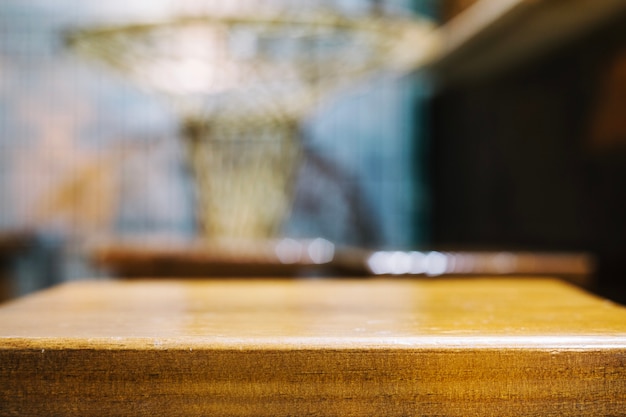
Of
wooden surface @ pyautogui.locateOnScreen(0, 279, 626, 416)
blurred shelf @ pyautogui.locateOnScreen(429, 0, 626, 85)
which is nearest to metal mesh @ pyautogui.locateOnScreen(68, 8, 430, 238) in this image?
blurred shelf @ pyautogui.locateOnScreen(429, 0, 626, 85)

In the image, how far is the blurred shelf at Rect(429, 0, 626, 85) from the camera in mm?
1877

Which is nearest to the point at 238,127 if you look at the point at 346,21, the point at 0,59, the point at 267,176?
the point at 267,176

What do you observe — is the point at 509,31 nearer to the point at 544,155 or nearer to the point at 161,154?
the point at 544,155

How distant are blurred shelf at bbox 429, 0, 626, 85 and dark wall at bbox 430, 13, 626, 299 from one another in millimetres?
39

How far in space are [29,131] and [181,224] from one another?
2.65 ft

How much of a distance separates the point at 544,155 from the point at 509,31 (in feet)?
1.30

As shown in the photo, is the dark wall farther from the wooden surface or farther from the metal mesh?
the wooden surface

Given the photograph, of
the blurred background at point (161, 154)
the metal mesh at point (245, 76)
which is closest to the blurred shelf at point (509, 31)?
the blurred background at point (161, 154)

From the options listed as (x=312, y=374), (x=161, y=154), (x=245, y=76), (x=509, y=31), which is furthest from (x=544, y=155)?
(x=312, y=374)

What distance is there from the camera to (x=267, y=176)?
2.29 metres

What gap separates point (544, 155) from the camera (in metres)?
2.24

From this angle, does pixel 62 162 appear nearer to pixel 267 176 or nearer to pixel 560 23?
pixel 267 176

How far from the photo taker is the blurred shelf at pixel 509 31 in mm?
1877

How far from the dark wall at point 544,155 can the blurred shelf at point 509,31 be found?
0.13ft
